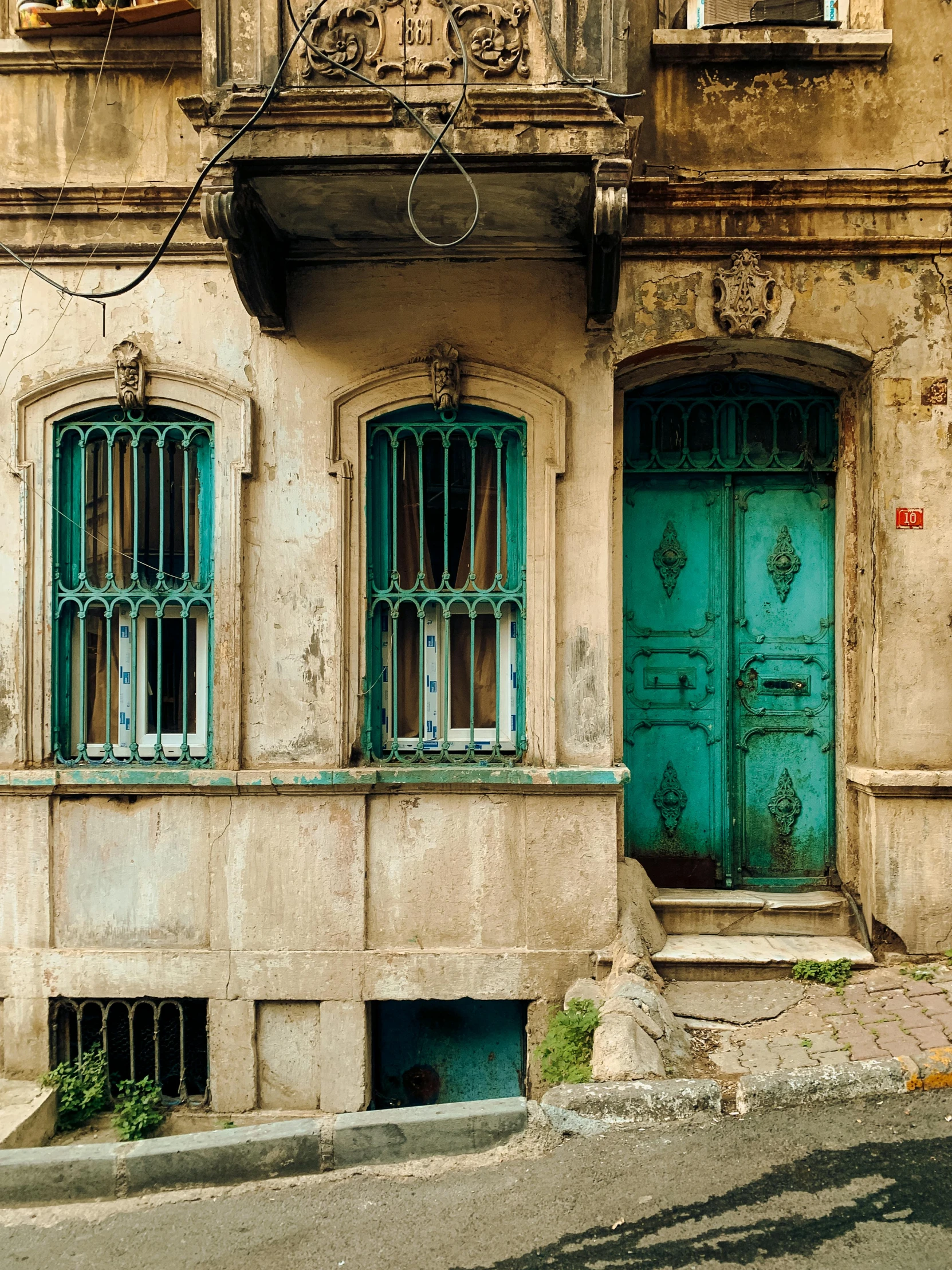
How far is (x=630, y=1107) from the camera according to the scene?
3.99 metres

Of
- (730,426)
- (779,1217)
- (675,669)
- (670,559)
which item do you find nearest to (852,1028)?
(779,1217)

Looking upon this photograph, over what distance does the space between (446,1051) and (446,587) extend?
2.83 m

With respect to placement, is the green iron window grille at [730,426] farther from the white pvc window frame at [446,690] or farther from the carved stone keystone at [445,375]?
the white pvc window frame at [446,690]

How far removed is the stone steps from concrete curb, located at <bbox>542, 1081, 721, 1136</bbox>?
5.48ft

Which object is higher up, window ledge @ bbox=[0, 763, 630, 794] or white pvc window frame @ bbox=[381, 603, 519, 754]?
white pvc window frame @ bbox=[381, 603, 519, 754]

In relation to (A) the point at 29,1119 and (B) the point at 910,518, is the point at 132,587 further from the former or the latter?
(B) the point at 910,518

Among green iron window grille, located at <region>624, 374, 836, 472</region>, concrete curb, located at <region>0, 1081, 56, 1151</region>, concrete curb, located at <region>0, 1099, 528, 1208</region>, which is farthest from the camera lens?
green iron window grille, located at <region>624, 374, 836, 472</region>

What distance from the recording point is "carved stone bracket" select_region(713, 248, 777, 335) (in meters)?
5.30

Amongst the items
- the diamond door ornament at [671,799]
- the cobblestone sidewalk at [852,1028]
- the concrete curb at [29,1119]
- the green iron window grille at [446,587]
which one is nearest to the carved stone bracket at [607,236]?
the green iron window grille at [446,587]

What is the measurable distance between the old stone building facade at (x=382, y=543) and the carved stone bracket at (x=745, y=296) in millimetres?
19

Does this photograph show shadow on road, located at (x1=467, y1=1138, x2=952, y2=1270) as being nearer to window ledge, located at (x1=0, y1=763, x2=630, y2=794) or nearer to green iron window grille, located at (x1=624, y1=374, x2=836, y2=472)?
window ledge, located at (x1=0, y1=763, x2=630, y2=794)

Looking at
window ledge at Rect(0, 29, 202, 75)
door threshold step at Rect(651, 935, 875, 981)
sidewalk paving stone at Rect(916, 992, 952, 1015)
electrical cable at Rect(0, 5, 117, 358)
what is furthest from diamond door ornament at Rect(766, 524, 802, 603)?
window ledge at Rect(0, 29, 202, 75)

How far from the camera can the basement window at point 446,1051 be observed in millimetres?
5438

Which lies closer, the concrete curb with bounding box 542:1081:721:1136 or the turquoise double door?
the concrete curb with bounding box 542:1081:721:1136
